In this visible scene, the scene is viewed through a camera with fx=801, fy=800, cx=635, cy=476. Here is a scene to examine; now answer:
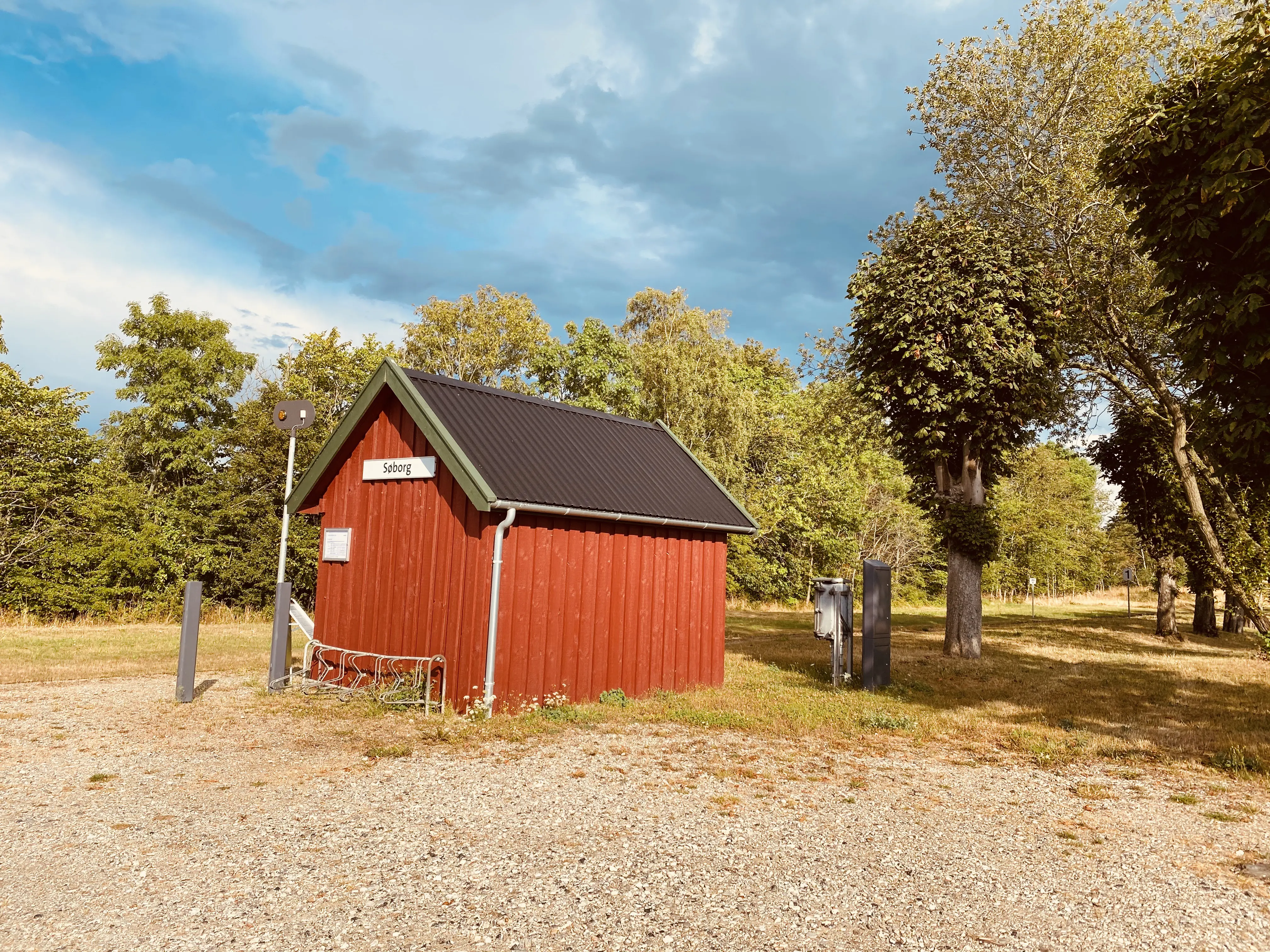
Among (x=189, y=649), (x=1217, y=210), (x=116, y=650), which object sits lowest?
(x=116, y=650)

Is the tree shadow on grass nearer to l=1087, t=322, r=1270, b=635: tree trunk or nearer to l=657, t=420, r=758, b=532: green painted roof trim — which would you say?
l=1087, t=322, r=1270, b=635: tree trunk

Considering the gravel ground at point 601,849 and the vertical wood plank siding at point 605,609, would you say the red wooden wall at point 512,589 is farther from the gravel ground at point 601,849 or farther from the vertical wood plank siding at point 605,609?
the gravel ground at point 601,849

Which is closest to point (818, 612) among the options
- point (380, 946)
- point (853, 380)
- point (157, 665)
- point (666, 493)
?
point (666, 493)

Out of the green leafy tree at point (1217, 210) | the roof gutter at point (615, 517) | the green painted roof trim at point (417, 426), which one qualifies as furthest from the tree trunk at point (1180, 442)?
the green painted roof trim at point (417, 426)

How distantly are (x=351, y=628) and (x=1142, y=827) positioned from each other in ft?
34.4

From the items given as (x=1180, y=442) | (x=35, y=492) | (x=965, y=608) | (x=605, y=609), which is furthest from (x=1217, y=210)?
(x=35, y=492)

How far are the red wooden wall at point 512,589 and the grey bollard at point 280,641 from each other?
691mm

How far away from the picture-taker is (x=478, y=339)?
39719 millimetres

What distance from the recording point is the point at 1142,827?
664 cm

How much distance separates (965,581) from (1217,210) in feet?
37.1

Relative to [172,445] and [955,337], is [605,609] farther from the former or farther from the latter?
[172,445]

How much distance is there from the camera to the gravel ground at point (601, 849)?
460 cm

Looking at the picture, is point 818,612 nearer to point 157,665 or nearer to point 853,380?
point 853,380

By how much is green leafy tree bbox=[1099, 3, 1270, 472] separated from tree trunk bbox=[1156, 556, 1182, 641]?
21522 mm
